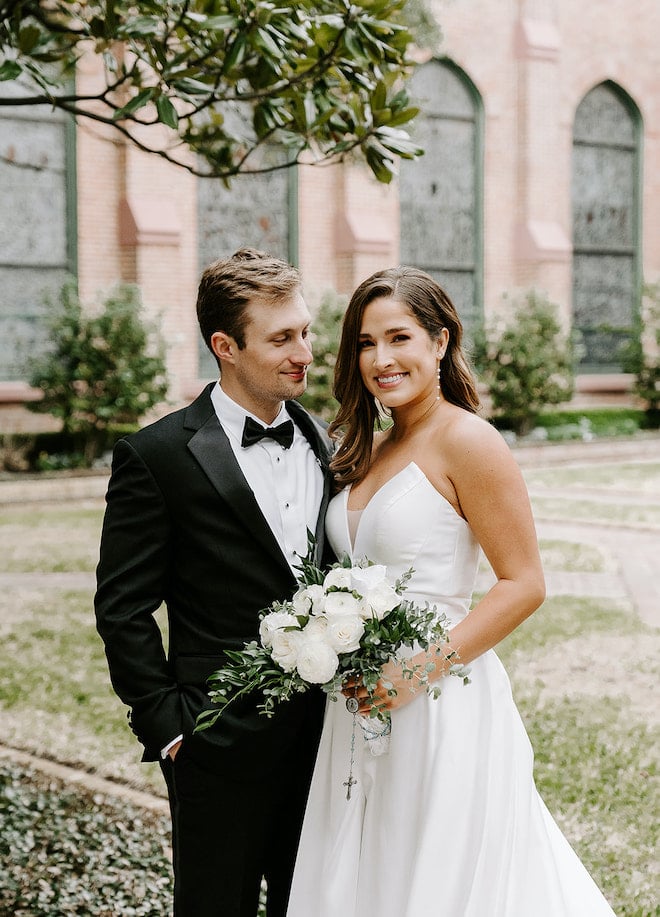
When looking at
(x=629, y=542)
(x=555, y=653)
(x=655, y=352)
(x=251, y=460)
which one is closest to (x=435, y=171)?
(x=655, y=352)

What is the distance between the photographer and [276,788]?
3.09m

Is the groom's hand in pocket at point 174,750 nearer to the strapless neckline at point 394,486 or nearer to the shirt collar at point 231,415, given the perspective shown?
the strapless neckline at point 394,486

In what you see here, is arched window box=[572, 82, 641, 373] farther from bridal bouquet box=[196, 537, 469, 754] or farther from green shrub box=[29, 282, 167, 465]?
bridal bouquet box=[196, 537, 469, 754]

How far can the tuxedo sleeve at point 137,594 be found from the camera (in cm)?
293

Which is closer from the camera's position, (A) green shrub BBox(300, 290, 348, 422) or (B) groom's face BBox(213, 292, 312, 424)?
(B) groom's face BBox(213, 292, 312, 424)

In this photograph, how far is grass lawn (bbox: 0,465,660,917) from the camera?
4379 millimetres

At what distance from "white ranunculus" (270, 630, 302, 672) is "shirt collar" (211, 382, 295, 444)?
669 mm

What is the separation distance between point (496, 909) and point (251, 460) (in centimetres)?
138

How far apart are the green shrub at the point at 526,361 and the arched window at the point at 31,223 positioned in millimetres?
7594

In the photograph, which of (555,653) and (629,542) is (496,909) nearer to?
(555,653)

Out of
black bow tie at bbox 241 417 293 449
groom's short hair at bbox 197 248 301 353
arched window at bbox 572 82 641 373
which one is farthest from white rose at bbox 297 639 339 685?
arched window at bbox 572 82 641 373

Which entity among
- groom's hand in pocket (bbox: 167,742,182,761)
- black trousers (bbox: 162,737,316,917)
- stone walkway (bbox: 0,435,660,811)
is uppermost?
groom's hand in pocket (bbox: 167,742,182,761)

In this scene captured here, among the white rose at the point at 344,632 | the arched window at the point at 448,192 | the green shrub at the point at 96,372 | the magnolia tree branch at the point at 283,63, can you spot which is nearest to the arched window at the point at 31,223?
the green shrub at the point at 96,372

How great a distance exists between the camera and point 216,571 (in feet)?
9.73
